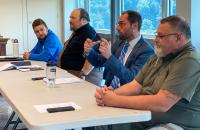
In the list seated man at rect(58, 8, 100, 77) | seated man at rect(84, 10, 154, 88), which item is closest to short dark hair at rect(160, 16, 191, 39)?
seated man at rect(84, 10, 154, 88)

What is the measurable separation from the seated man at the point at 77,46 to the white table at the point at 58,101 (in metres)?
1.11

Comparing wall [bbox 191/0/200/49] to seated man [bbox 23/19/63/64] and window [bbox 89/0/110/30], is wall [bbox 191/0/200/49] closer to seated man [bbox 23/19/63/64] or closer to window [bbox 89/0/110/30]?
seated man [bbox 23/19/63/64]

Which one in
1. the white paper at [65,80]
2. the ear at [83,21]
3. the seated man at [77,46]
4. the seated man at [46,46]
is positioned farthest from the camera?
the seated man at [46,46]

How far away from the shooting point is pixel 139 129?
2.47 metres

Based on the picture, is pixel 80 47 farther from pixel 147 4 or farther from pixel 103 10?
pixel 103 10

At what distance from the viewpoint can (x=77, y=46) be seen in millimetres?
4219

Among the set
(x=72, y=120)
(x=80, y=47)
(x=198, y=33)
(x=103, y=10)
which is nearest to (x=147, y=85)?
(x=72, y=120)

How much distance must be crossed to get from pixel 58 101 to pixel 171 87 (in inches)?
27.6

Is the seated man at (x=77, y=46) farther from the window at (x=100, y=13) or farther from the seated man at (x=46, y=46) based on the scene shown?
the window at (x=100, y=13)

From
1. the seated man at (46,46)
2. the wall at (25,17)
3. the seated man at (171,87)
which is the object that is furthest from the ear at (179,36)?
the wall at (25,17)

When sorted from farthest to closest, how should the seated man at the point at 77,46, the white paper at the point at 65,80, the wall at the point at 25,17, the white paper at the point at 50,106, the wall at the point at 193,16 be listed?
the wall at the point at 25,17 → the seated man at the point at 77,46 → the wall at the point at 193,16 → the white paper at the point at 65,80 → the white paper at the point at 50,106

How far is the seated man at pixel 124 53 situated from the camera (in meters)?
2.89

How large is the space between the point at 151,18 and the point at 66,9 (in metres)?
3.29

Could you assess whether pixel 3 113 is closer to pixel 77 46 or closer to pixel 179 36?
pixel 77 46
